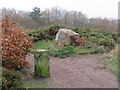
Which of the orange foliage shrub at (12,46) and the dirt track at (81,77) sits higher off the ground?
the orange foliage shrub at (12,46)

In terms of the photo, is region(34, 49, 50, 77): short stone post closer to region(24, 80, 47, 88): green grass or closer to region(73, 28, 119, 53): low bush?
region(24, 80, 47, 88): green grass

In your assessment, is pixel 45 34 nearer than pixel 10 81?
No

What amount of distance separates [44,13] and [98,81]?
1228 centimetres

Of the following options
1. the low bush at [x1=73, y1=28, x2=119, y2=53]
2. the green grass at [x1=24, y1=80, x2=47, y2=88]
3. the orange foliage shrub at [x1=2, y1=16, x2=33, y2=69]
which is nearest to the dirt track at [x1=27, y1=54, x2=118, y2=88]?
the green grass at [x1=24, y1=80, x2=47, y2=88]

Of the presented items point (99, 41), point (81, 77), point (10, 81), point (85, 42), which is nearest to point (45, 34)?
point (85, 42)

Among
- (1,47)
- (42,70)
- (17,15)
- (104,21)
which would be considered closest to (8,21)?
(1,47)

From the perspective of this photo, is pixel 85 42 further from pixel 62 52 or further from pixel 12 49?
pixel 12 49

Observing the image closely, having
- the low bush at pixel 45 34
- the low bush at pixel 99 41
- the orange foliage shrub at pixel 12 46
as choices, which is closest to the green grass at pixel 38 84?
the orange foliage shrub at pixel 12 46

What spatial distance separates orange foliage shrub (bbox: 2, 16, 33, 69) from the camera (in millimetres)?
4902

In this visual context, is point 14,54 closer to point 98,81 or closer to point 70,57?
point 98,81

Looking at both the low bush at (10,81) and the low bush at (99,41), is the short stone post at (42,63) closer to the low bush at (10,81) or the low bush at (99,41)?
the low bush at (10,81)

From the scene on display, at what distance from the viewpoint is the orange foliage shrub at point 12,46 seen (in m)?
A: 4.90

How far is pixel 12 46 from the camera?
4.95m

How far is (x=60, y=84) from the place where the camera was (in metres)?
4.51
